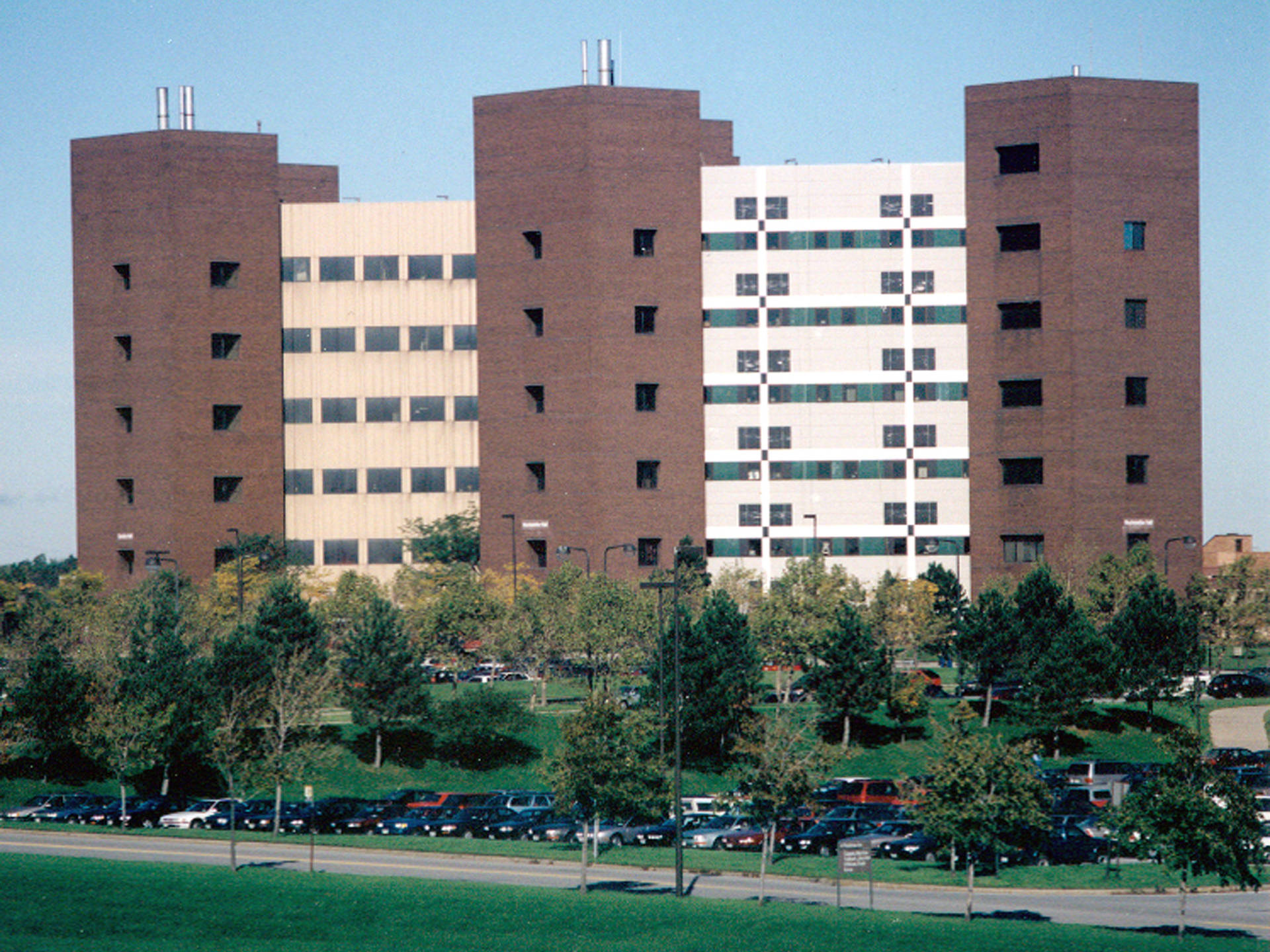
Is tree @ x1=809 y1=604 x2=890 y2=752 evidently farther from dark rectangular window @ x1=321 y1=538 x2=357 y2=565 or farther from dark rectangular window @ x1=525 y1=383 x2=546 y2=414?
dark rectangular window @ x1=321 y1=538 x2=357 y2=565

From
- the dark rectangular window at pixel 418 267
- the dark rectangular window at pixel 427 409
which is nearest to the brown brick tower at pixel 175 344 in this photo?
the dark rectangular window at pixel 418 267

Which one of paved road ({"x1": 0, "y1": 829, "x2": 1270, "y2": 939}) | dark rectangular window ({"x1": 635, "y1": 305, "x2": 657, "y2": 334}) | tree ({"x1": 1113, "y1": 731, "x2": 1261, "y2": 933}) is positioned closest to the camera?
tree ({"x1": 1113, "y1": 731, "x2": 1261, "y2": 933})

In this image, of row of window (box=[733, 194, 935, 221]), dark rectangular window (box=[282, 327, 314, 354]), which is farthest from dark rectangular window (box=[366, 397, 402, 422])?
row of window (box=[733, 194, 935, 221])

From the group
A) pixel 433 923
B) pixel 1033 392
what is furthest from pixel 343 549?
pixel 433 923

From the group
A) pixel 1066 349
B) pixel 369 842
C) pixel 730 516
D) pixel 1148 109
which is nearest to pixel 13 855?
pixel 369 842

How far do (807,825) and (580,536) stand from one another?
50697mm

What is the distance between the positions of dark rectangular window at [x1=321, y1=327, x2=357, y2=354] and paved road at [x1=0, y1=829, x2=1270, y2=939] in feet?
199

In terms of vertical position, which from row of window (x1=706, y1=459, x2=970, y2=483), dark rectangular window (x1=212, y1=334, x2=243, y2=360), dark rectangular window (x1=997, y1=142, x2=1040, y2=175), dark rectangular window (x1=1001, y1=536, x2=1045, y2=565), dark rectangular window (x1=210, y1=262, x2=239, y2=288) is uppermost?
dark rectangular window (x1=997, y1=142, x2=1040, y2=175)

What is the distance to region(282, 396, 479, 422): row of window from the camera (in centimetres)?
10950

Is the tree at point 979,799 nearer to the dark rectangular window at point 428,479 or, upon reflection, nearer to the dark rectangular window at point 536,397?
the dark rectangular window at point 536,397

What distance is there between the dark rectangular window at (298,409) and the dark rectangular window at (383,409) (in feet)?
14.3

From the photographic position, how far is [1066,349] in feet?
327

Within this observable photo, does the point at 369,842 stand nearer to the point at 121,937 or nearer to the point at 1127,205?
the point at 121,937

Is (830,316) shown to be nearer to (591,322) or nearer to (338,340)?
(591,322)
